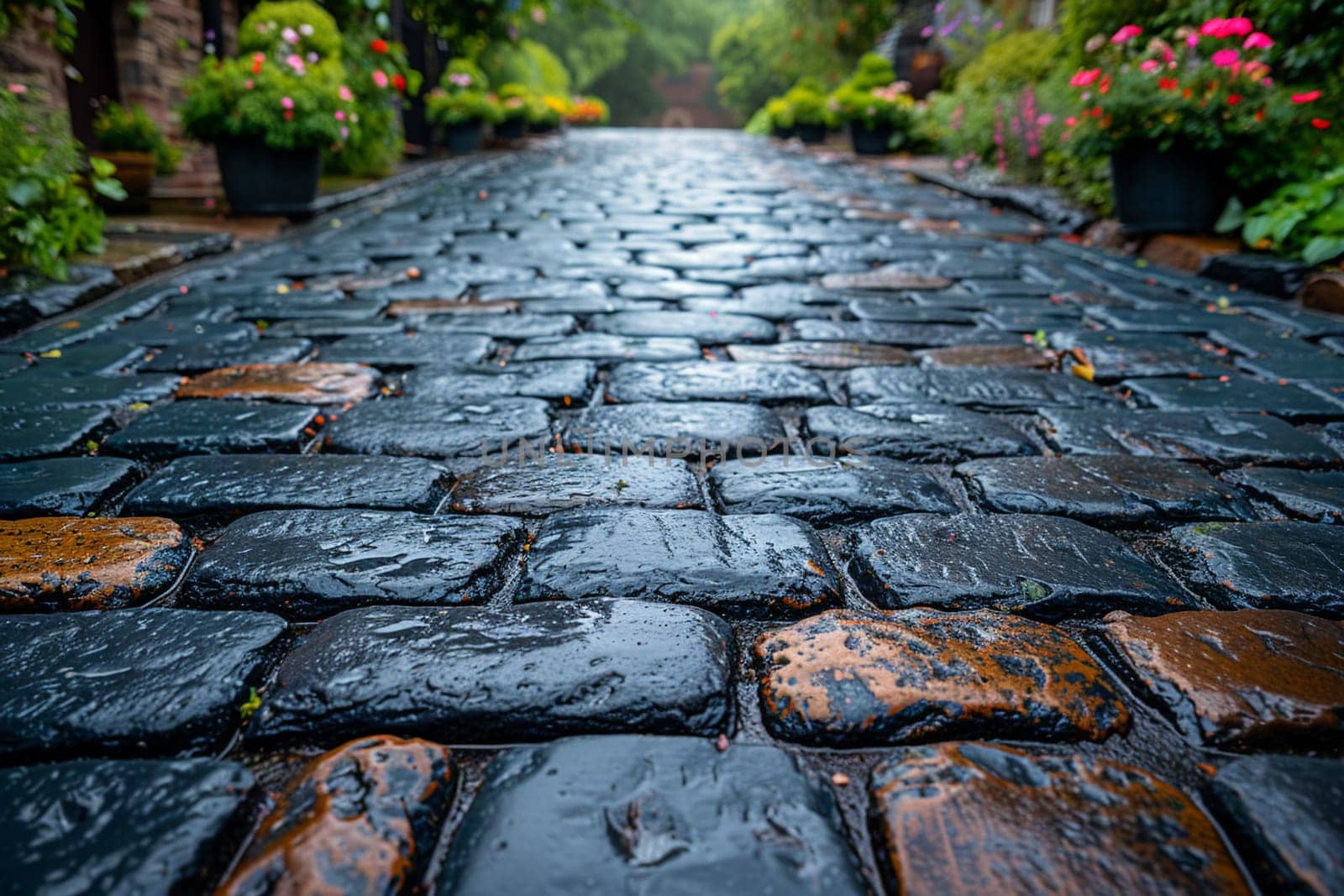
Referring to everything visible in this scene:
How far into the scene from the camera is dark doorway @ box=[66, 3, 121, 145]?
6.26 meters

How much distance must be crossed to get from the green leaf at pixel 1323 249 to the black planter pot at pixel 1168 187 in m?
0.92

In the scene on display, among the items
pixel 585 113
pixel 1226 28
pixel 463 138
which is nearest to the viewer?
pixel 1226 28

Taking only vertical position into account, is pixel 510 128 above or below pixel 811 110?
below

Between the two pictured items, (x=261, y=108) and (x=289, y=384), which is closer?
(x=289, y=384)

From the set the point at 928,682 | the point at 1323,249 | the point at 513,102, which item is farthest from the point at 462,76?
the point at 928,682

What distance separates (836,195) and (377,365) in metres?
5.14

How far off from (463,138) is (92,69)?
534 cm

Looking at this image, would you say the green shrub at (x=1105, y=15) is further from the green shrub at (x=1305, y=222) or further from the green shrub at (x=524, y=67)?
the green shrub at (x=524, y=67)

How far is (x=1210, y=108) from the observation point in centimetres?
391

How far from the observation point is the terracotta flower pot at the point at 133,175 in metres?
5.22

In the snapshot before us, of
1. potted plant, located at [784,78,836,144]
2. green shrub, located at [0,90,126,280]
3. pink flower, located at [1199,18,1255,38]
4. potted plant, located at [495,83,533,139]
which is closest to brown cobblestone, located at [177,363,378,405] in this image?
green shrub, located at [0,90,126,280]

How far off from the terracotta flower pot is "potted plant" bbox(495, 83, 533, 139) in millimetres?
7553

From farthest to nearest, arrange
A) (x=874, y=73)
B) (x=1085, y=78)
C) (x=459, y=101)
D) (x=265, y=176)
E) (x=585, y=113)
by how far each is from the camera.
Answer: (x=585, y=113)
(x=874, y=73)
(x=459, y=101)
(x=265, y=176)
(x=1085, y=78)

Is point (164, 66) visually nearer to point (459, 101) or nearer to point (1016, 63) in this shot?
point (459, 101)
